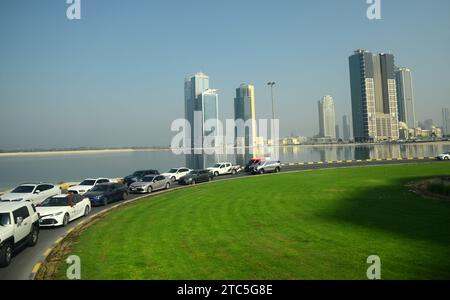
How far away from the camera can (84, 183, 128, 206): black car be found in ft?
80.1

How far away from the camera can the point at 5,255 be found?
11.7 metres

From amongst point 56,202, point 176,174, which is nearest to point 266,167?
point 176,174

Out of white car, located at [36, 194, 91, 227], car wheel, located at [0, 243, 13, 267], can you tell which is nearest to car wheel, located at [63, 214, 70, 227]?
white car, located at [36, 194, 91, 227]

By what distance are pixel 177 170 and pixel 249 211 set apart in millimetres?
22918

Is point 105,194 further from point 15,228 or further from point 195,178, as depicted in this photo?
point 195,178

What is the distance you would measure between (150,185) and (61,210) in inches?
505

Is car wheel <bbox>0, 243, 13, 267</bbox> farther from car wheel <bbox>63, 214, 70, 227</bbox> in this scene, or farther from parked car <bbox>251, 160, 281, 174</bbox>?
parked car <bbox>251, 160, 281, 174</bbox>

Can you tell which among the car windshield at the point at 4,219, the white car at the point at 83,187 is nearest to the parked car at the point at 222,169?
the white car at the point at 83,187

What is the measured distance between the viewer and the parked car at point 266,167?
4494 centimetres

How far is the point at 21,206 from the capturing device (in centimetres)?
1377

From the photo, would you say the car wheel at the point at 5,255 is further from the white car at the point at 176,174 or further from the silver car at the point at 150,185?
the white car at the point at 176,174
